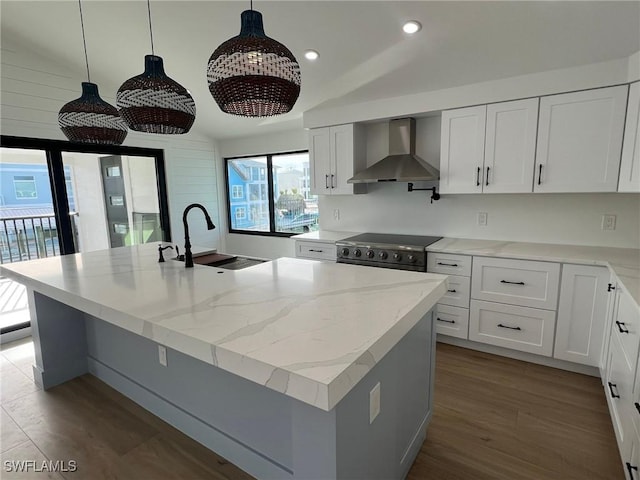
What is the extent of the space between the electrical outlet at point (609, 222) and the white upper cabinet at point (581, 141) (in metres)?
0.38

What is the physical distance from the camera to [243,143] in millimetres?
5254

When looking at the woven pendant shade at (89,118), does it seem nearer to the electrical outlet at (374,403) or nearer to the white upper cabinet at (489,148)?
the electrical outlet at (374,403)

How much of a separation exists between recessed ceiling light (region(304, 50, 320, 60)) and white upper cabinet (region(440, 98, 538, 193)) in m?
1.27

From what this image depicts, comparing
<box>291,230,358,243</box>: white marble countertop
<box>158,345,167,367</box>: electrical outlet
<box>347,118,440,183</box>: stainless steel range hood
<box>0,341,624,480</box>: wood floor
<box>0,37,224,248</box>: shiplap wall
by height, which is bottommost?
<box>0,341,624,480</box>: wood floor

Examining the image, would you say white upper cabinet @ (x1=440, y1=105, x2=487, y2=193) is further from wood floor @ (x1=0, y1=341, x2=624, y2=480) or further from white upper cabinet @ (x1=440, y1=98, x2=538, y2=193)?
wood floor @ (x1=0, y1=341, x2=624, y2=480)

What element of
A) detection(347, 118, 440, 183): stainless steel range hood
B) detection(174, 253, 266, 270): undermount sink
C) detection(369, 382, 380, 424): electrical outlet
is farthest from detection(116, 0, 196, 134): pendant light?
detection(347, 118, 440, 183): stainless steel range hood

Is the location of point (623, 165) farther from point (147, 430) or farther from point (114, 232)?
point (114, 232)

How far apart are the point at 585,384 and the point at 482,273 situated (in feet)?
3.43

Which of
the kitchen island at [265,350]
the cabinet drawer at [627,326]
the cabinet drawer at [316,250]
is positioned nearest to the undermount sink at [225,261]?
the kitchen island at [265,350]

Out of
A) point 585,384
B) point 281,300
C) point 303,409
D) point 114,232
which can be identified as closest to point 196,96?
point 114,232

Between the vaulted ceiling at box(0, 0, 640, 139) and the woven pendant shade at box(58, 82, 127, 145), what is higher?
the vaulted ceiling at box(0, 0, 640, 139)

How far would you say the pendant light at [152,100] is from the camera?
62.7 inches

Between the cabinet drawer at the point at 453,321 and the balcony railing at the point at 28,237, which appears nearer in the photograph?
the cabinet drawer at the point at 453,321

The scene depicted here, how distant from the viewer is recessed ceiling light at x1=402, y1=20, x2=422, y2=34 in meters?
2.33
